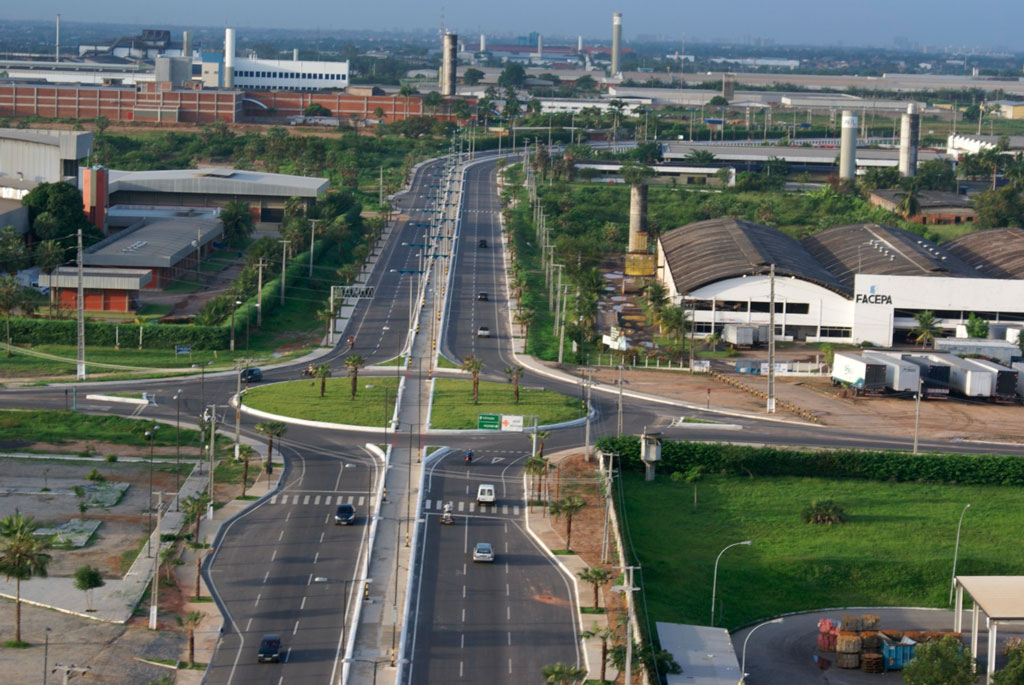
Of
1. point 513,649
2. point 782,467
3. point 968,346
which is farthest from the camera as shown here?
point 968,346

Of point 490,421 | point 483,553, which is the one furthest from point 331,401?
point 483,553

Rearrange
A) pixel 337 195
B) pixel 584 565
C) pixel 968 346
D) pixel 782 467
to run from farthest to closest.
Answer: pixel 337 195
pixel 968 346
pixel 782 467
pixel 584 565

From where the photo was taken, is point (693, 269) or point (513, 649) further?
point (693, 269)

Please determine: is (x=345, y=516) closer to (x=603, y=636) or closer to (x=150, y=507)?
(x=150, y=507)

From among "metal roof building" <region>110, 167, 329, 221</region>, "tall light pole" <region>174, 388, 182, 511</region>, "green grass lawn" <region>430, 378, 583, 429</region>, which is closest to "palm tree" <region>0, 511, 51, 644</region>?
"tall light pole" <region>174, 388, 182, 511</region>

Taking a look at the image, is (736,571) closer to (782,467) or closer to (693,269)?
(782,467)

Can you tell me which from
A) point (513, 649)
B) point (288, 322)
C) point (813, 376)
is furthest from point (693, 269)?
point (513, 649)

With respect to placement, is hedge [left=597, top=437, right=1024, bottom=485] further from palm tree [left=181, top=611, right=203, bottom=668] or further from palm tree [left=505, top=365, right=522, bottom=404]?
palm tree [left=181, top=611, right=203, bottom=668]
